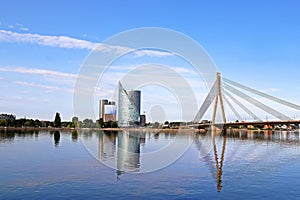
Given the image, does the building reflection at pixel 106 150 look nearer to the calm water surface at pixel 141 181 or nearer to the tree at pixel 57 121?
the calm water surface at pixel 141 181

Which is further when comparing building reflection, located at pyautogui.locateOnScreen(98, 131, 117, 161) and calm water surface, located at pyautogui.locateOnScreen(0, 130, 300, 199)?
building reflection, located at pyautogui.locateOnScreen(98, 131, 117, 161)

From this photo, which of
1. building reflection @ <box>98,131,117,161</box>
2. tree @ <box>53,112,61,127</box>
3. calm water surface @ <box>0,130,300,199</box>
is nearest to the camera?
calm water surface @ <box>0,130,300,199</box>

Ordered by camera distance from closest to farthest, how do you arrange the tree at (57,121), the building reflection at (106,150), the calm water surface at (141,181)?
the calm water surface at (141,181) < the building reflection at (106,150) < the tree at (57,121)

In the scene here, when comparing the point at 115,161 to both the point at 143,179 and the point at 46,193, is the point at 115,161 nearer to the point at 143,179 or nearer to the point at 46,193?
the point at 143,179

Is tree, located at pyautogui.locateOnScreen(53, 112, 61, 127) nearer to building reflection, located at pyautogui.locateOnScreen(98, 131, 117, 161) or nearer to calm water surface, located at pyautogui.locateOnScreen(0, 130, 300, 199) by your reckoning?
building reflection, located at pyautogui.locateOnScreen(98, 131, 117, 161)

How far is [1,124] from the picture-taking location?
17888cm

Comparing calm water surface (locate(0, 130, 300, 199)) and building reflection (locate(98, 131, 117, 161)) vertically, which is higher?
building reflection (locate(98, 131, 117, 161))

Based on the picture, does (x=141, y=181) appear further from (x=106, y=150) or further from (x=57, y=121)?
(x=57, y=121)

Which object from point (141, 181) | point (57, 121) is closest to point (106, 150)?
point (141, 181)

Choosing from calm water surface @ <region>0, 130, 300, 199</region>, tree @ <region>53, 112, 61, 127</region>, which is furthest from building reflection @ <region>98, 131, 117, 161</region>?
tree @ <region>53, 112, 61, 127</region>

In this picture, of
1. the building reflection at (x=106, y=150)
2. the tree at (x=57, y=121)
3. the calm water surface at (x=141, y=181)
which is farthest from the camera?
the tree at (x=57, y=121)

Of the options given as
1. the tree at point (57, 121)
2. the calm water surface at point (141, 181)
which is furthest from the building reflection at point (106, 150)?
the tree at point (57, 121)

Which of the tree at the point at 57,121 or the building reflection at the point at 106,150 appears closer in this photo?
the building reflection at the point at 106,150

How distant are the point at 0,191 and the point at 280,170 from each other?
24.2 meters
